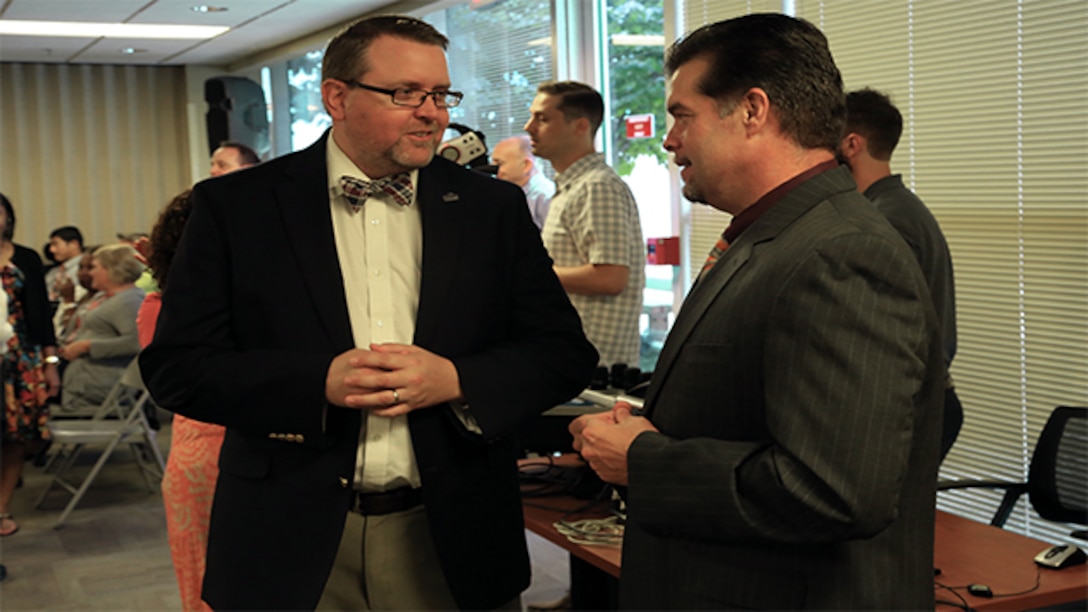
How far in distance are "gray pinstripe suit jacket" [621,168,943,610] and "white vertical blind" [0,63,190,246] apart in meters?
12.4

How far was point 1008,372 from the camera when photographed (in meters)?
3.87

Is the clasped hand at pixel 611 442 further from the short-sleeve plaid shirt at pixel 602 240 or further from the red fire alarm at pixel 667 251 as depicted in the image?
the red fire alarm at pixel 667 251

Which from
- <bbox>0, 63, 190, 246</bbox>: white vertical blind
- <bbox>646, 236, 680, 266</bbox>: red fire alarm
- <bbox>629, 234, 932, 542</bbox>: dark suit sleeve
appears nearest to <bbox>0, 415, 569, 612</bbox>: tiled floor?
<bbox>646, 236, 680, 266</bbox>: red fire alarm

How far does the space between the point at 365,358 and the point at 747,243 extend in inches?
25.7

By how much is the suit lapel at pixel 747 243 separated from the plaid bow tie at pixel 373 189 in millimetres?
662

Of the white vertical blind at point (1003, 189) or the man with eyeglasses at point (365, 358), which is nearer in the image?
the man with eyeglasses at point (365, 358)

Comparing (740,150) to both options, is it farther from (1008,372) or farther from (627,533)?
(1008,372)

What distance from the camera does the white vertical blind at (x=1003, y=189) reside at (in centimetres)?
359

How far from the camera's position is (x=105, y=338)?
20.9 feet

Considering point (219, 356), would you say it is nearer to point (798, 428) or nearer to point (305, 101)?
point (798, 428)

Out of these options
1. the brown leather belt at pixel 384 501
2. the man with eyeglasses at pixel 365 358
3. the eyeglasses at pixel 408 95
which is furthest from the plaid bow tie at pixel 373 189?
the brown leather belt at pixel 384 501

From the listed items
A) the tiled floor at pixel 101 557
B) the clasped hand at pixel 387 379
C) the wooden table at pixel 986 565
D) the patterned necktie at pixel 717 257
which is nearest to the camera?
the patterned necktie at pixel 717 257

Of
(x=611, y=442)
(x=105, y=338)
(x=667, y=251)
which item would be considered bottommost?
(x=105, y=338)

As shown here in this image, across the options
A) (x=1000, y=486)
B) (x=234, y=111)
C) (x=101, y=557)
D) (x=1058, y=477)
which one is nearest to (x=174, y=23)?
(x=234, y=111)
